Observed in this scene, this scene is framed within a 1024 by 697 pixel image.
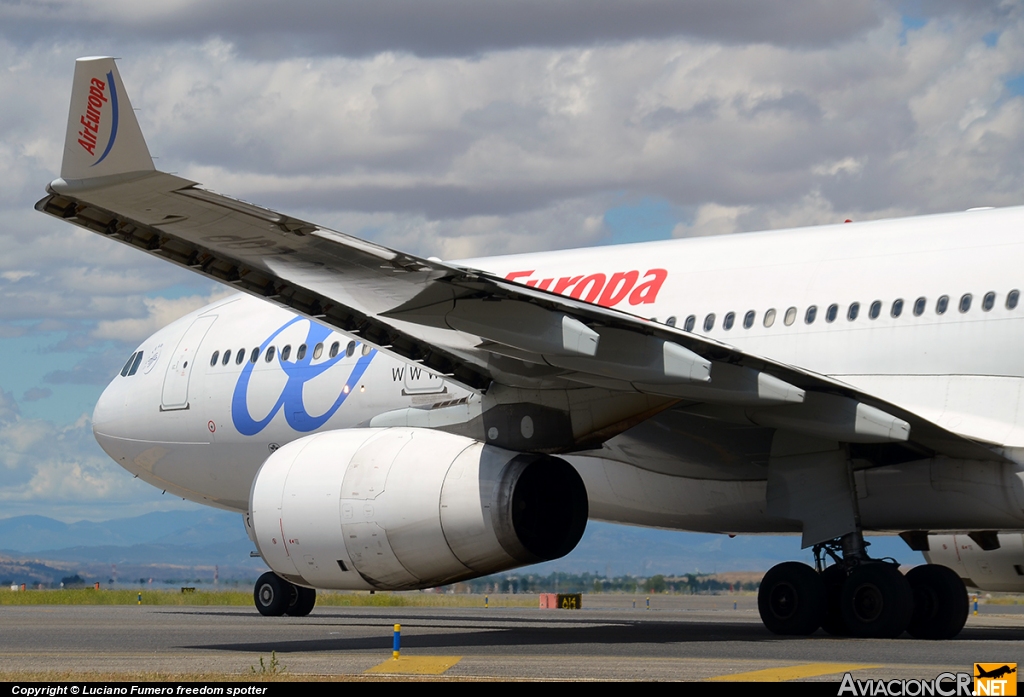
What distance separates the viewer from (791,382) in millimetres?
13695

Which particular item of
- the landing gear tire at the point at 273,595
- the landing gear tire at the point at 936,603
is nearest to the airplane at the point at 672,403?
the landing gear tire at the point at 936,603

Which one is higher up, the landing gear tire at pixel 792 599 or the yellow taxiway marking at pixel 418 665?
the landing gear tire at pixel 792 599

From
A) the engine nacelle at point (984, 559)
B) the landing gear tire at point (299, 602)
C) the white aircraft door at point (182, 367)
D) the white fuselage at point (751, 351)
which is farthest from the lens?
the landing gear tire at point (299, 602)

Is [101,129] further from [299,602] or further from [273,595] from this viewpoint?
[299,602]

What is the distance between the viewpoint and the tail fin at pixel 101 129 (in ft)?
34.6

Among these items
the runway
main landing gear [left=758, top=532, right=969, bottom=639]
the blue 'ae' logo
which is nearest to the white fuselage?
the blue 'ae' logo

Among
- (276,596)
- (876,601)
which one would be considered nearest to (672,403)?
(876,601)

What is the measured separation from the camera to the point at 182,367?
21406 millimetres

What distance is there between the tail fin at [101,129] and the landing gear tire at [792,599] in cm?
838

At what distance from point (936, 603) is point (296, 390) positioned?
354 inches

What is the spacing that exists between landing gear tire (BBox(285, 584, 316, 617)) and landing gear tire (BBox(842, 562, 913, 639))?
9384mm

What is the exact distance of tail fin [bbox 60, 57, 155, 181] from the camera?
10555mm

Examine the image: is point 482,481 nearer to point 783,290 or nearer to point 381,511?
point 381,511

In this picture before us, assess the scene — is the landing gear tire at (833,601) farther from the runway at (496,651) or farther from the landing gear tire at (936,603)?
the landing gear tire at (936,603)
